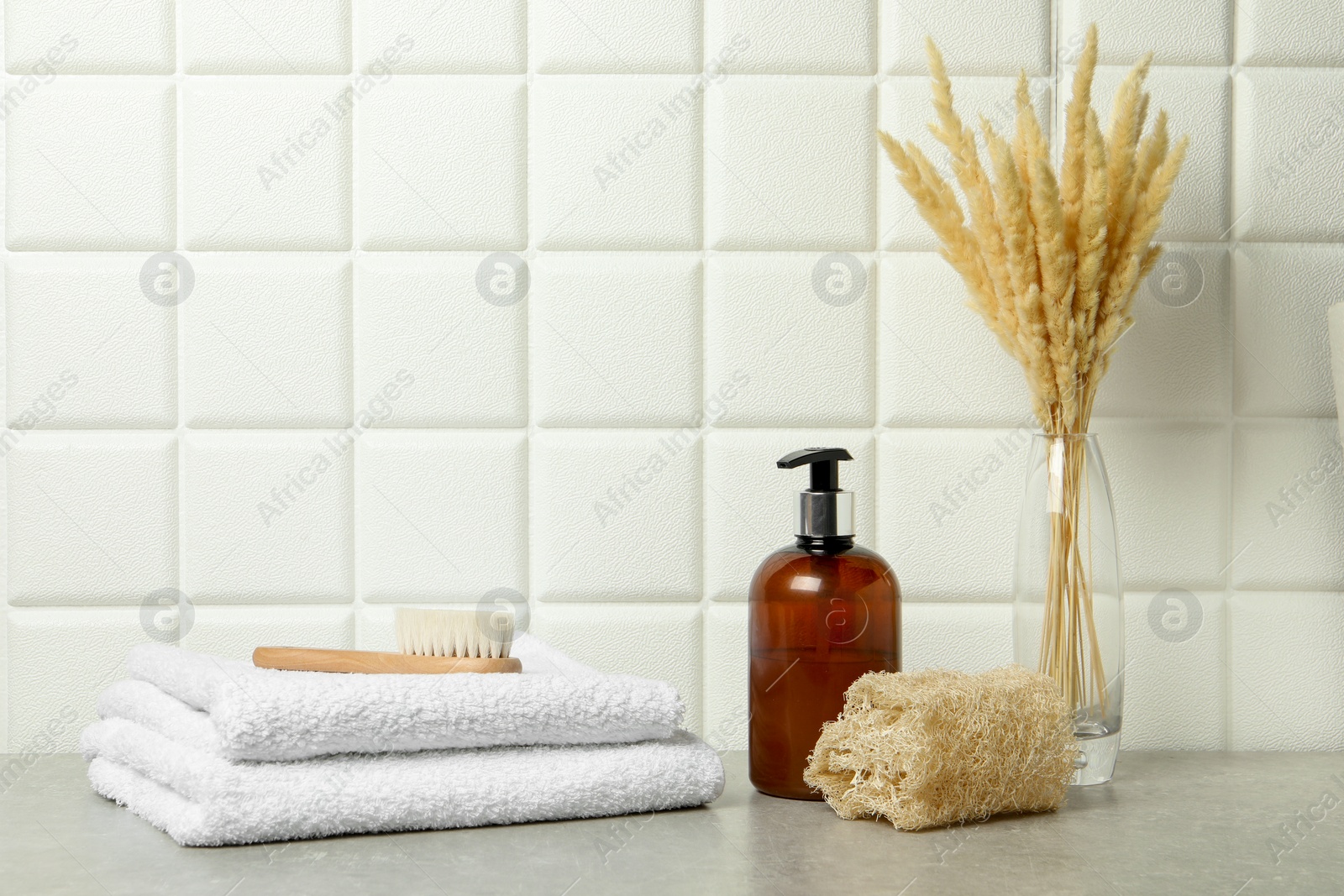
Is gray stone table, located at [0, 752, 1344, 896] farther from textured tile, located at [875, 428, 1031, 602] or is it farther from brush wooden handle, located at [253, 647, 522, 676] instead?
textured tile, located at [875, 428, 1031, 602]

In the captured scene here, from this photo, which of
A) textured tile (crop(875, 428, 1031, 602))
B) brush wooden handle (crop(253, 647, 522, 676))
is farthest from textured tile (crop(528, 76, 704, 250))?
brush wooden handle (crop(253, 647, 522, 676))

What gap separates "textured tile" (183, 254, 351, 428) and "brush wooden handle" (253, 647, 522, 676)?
0.25 metres

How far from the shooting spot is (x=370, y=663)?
0.72 metres

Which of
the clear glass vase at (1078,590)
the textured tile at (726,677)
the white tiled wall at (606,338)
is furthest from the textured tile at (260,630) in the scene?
the clear glass vase at (1078,590)

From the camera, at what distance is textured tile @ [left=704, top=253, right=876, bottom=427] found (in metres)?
0.93

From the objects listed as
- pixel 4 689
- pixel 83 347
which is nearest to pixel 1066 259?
pixel 83 347

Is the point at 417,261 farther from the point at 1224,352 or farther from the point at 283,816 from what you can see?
the point at 1224,352

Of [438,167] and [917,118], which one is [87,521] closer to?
[438,167]

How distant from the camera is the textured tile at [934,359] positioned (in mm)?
933

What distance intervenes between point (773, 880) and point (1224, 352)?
63 centimetres

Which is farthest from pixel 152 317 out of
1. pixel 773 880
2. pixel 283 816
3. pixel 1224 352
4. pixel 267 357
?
pixel 1224 352

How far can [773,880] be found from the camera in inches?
23.2

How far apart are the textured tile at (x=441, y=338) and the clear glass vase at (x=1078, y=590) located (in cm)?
42

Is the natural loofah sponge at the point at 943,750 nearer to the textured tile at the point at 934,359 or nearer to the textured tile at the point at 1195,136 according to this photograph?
the textured tile at the point at 934,359
